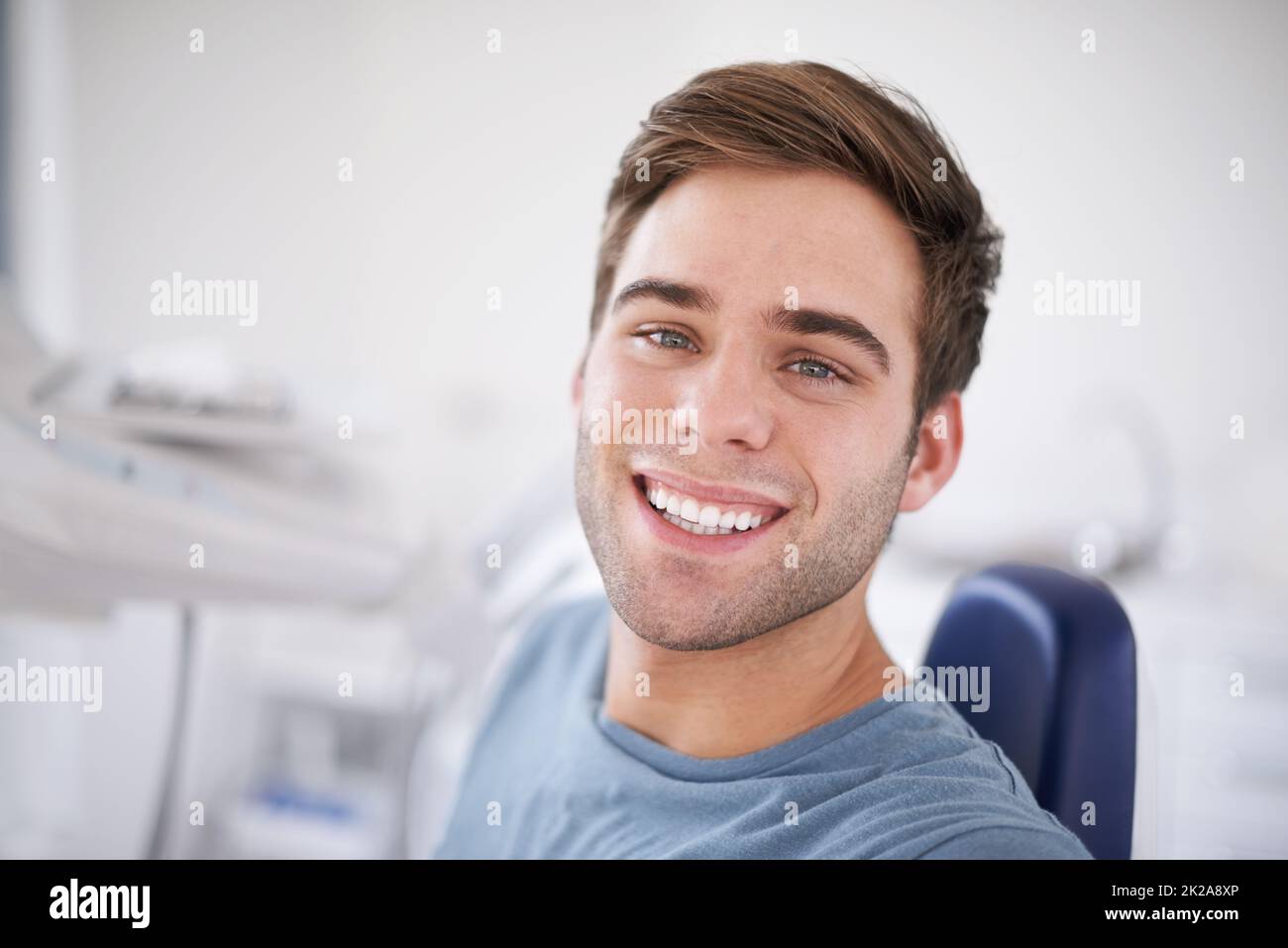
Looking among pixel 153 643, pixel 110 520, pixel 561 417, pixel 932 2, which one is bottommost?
pixel 153 643

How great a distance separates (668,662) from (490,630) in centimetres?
51

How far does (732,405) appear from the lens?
27.6 inches

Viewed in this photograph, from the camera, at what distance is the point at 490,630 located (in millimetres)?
1279

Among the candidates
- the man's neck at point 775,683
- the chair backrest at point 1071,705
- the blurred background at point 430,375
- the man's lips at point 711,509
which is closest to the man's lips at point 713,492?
the man's lips at point 711,509

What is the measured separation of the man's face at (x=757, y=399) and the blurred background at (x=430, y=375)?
23 centimetres

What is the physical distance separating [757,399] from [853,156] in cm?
20

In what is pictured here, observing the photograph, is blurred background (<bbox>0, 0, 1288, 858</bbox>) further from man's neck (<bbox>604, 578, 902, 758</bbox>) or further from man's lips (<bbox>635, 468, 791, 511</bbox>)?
man's lips (<bbox>635, 468, 791, 511</bbox>)

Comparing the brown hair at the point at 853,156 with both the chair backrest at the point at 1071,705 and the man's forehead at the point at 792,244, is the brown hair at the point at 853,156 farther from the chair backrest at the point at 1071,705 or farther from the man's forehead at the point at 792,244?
the chair backrest at the point at 1071,705

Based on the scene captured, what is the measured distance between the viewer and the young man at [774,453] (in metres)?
0.70

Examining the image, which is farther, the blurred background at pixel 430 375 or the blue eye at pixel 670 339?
the blurred background at pixel 430 375
